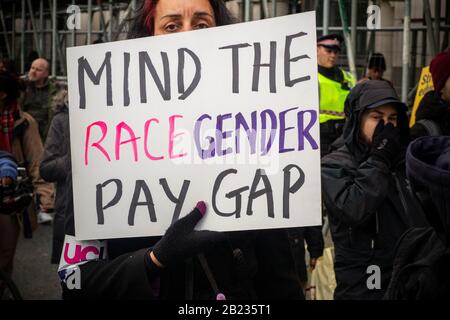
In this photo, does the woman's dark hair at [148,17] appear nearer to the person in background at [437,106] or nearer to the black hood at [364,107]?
the black hood at [364,107]

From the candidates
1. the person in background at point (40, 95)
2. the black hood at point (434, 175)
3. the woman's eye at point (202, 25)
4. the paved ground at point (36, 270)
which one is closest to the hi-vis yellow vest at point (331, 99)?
the paved ground at point (36, 270)

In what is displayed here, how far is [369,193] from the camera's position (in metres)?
3.13

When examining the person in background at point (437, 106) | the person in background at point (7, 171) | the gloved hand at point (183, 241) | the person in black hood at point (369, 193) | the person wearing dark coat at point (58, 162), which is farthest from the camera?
the person wearing dark coat at point (58, 162)

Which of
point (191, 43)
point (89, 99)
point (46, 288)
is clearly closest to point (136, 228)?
point (89, 99)

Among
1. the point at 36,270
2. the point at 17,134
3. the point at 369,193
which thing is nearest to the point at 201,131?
the point at 369,193

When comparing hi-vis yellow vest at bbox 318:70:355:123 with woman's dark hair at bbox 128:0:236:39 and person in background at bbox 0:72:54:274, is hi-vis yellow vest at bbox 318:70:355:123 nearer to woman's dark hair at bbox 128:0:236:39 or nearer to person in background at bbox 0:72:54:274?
person in background at bbox 0:72:54:274

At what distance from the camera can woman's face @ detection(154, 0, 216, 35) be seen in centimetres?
223

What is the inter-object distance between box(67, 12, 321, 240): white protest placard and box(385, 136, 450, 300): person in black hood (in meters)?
0.32

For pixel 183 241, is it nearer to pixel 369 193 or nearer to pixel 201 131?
pixel 201 131

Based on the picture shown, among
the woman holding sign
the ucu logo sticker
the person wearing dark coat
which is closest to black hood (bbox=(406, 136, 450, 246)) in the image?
the woman holding sign

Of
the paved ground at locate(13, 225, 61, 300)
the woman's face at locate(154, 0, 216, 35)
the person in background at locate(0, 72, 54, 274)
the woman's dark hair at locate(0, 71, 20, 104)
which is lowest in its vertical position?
the paved ground at locate(13, 225, 61, 300)

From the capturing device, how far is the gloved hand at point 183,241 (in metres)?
2.01

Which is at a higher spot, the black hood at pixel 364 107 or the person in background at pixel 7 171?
the black hood at pixel 364 107

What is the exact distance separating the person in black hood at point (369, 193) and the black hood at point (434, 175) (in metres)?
1.29
